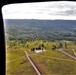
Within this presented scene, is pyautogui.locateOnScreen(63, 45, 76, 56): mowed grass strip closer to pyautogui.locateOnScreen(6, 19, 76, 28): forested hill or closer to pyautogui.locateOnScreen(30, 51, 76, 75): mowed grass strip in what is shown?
pyautogui.locateOnScreen(30, 51, 76, 75): mowed grass strip

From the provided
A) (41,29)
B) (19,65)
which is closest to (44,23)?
(41,29)

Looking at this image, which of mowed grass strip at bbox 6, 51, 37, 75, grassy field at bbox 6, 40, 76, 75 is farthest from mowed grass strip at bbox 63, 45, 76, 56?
mowed grass strip at bbox 6, 51, 37, 75

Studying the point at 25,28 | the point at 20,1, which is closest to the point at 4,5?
the point at 20,1

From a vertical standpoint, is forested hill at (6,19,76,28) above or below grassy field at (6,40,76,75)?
above

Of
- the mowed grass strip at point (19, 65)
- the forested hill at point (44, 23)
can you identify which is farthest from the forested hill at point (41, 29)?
the mowed grass strip at point (19, 65)

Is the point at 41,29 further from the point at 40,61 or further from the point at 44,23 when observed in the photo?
the point at 40,61

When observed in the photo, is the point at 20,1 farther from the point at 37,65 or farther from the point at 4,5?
the point at 37,65
